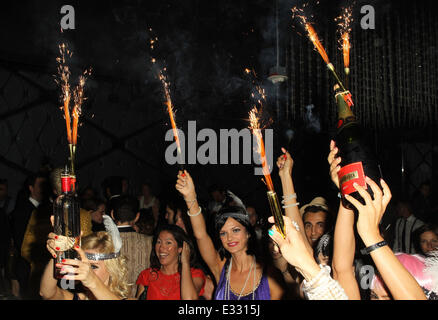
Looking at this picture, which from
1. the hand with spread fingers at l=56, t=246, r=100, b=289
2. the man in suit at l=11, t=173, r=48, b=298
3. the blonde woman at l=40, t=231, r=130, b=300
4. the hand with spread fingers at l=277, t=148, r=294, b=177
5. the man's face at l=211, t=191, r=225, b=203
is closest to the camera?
the hand with spread fingers at l=56, t=246, r=100, b=289

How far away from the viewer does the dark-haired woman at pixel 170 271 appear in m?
2.94

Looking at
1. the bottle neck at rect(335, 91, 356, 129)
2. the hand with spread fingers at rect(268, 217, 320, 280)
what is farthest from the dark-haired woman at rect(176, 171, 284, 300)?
the hand with spread fingers at rect(268, 217, 320, 280)

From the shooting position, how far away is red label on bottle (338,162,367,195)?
1556 millimetres

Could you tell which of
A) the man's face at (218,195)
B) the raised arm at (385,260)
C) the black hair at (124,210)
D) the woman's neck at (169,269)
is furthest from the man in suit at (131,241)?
the man's face at (218,195)

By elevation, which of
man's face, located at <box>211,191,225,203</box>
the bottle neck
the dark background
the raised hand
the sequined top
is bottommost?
the sequined top

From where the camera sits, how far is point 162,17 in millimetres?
7070

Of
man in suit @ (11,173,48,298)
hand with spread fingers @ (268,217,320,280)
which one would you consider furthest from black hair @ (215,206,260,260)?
man in suit @ (11,173,48,298)

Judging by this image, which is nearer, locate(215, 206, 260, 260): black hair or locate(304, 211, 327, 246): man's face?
locate(215, 206, 260, 260): black hair

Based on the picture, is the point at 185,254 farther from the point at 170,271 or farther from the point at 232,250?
the point at 232,250

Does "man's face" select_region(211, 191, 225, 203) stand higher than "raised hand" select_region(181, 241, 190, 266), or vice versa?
"man's face" select_region(211, 191, 225, 203)

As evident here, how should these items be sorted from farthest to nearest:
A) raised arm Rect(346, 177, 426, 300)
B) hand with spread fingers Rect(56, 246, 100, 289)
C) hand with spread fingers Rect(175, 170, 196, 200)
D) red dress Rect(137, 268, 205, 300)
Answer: red dress Rect(137, 268, 205, 300), hand with spread fingers Rect(175, 170, 196, 200), hand with spread fingers Rect(56, 246, 100, 289), raised arm Rect(346, 177, 426, 300)

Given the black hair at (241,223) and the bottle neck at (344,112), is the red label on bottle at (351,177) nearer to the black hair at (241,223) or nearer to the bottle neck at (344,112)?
the bottle neck at (344,112)

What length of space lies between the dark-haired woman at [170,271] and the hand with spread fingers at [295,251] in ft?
5.75

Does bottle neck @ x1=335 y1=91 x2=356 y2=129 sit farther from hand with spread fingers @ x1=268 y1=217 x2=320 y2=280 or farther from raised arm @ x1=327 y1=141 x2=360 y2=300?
hand with spread fingers @ x1=268 y1=217 x2=320 y2=280
